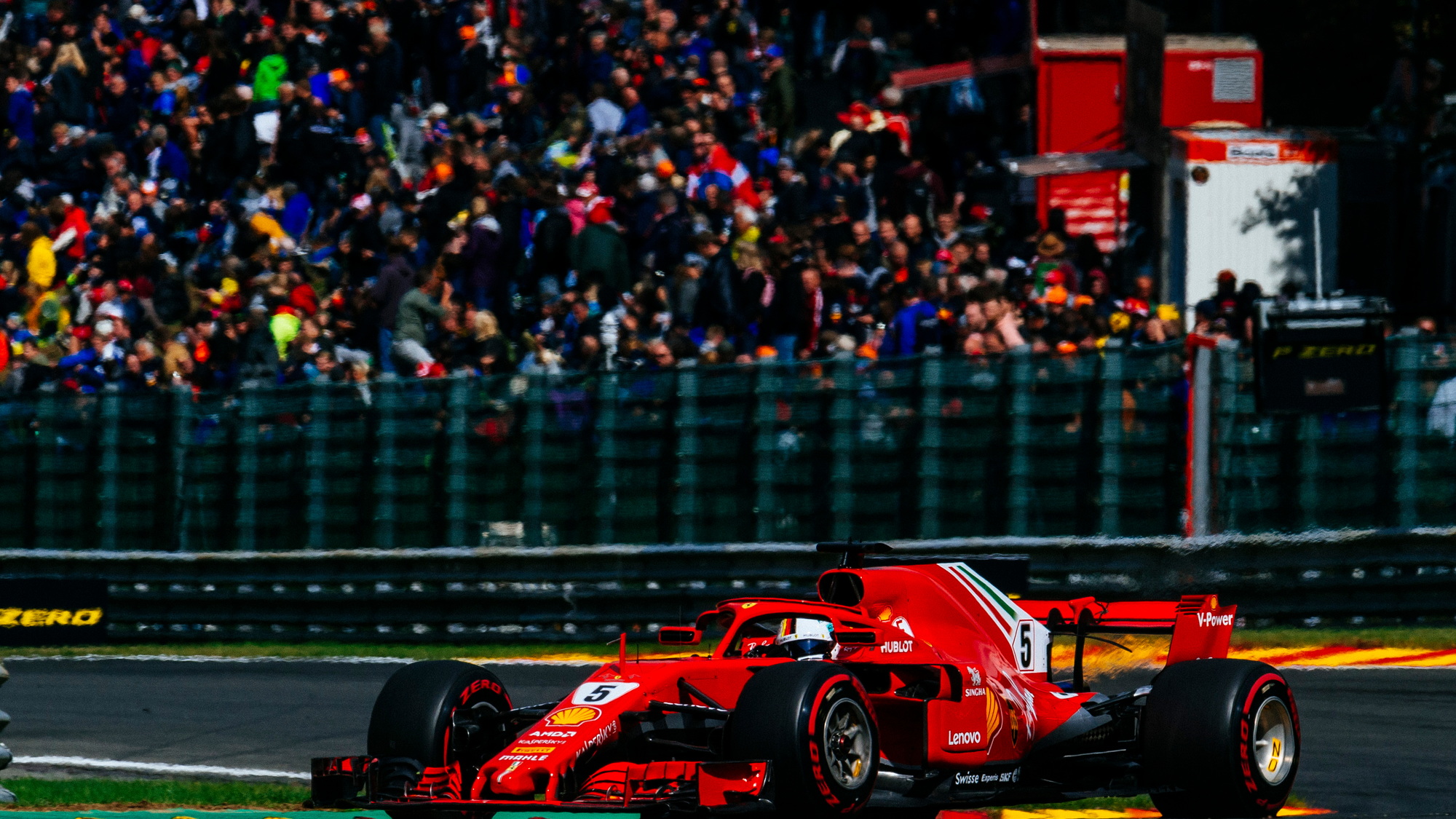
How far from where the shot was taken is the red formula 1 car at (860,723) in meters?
7.55

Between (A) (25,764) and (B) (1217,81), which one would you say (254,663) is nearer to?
(A) (25,764)

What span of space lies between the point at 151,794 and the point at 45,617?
7583 millimetres

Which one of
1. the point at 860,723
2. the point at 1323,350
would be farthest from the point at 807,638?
the point at 1323,350

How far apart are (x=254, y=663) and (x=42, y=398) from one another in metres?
3.62

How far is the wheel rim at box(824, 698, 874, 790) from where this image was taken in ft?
24.9

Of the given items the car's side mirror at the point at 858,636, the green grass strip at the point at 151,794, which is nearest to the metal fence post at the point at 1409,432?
the car's side mirror at the point at 858,636

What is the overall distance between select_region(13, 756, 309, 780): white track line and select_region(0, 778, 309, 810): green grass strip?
0.40 ft

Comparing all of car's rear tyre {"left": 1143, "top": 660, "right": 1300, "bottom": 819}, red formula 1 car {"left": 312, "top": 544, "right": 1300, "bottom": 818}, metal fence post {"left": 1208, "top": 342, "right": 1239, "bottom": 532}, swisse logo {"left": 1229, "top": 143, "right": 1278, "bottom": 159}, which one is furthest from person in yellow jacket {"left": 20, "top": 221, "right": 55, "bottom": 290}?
car's rear tyre {"left": 1143, "top": 660, "right": 1300, "bottom": 819}

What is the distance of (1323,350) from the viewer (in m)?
14.3

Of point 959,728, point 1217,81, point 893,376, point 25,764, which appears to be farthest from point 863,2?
point 959,728

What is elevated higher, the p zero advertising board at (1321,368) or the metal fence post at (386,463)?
the p zero advertising board at (1321,368)

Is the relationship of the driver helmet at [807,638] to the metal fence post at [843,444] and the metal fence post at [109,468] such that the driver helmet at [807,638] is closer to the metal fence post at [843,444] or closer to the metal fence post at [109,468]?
the metal fence post at [843,444]

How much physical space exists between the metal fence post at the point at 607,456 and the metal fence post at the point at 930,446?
231 centimetres

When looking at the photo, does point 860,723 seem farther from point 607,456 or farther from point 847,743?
point 607,456
